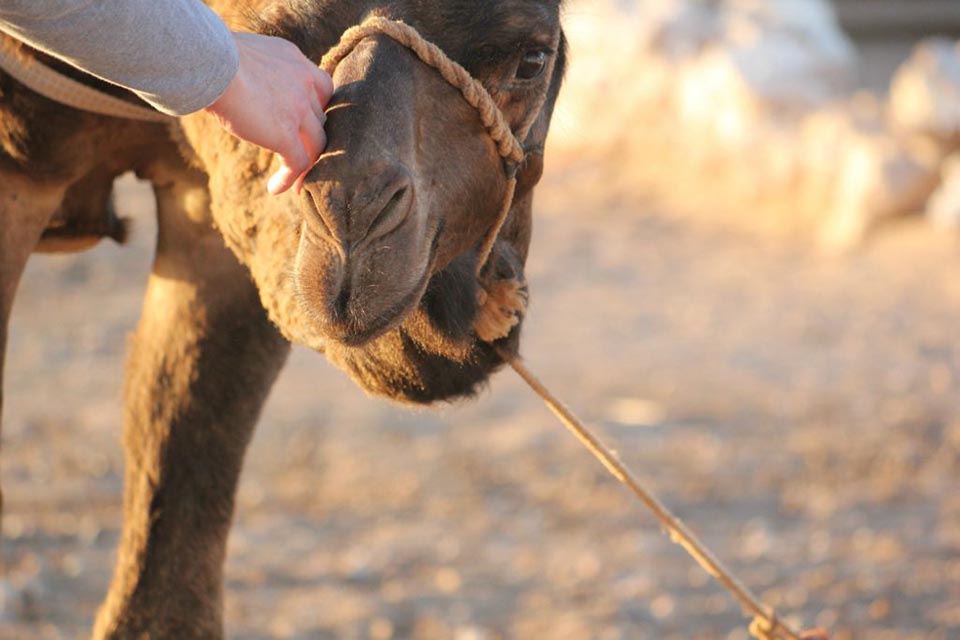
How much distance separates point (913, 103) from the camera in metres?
8.26

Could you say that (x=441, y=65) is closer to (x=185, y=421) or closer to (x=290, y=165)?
(x=290, y=165)

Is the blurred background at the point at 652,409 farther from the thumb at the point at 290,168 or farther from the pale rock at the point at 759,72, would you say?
the thumb at the point at 290,168

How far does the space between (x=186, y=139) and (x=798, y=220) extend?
6.20 meters

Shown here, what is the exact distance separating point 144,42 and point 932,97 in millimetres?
7231

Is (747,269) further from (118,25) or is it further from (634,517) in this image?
(118,25)

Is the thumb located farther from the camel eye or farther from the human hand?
the camel eye

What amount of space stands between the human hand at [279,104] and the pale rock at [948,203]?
6.27 meters

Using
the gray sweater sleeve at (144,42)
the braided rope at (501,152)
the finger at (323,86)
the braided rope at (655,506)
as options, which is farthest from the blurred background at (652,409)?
the gray sweater sleeve at (144,42)

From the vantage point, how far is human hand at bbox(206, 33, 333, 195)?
1755 mm

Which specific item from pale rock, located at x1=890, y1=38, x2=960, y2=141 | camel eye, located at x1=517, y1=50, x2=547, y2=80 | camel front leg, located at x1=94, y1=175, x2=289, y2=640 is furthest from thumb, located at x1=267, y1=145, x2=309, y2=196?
pale rock, located at x1=890, y1=38, x2=960, y2=141

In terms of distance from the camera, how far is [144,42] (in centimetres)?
165

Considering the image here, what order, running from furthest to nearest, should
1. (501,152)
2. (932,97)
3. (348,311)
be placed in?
(932,97)
(501,152)
(348,311)

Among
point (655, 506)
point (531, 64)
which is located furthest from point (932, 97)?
point (531, 64)

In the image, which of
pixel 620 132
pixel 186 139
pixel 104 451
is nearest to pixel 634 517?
pixel 104 451
